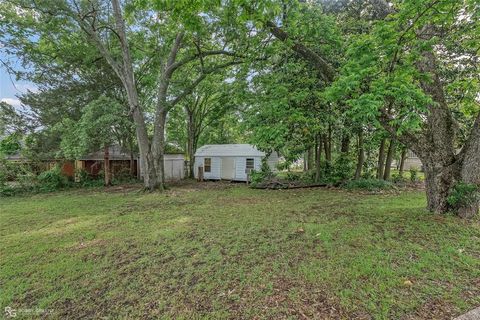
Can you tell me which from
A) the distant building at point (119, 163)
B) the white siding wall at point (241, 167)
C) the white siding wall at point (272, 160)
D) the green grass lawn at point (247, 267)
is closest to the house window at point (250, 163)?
the white siding wall at point (241, 167)

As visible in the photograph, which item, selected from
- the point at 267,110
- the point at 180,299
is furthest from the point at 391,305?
the point at 267,110

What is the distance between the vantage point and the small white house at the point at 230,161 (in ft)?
47.3

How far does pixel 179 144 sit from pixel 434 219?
60.7ft

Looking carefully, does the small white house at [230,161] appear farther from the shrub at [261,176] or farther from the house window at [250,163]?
the shrub at [261,176]

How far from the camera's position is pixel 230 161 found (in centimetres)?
1516

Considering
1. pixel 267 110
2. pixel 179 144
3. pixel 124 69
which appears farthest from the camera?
pixel 179 144

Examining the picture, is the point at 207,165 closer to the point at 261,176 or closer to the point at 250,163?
the point at 250,163

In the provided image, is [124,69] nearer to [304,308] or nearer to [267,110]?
[267,110]

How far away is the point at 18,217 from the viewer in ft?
20.4

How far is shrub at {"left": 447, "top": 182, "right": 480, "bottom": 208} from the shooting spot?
452 cm

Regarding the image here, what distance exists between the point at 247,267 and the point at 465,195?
451cm

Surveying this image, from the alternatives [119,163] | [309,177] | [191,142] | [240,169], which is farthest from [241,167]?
[119,163]

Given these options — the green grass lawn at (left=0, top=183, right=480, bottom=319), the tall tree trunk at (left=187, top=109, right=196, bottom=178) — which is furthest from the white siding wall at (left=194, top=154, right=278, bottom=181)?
the green grass lawn at (left=0, top=183, right=480, bottom=319)

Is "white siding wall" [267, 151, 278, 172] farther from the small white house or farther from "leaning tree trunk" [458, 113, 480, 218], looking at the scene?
"leaning tree trunk" [458, 113, 480, 218]
